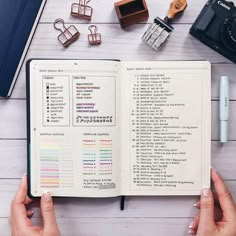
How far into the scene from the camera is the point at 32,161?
77 centimetres

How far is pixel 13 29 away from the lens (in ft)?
2.50

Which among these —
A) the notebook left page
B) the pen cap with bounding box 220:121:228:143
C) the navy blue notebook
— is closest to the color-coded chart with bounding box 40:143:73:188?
the notebook left page

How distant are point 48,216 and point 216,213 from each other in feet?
1.00

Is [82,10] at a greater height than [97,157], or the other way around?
[82,10]

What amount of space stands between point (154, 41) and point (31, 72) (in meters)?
0.23

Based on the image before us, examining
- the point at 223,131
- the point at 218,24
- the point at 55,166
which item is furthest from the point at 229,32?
the point at 55,166

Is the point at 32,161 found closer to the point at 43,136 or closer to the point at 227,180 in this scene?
the point at 43,136

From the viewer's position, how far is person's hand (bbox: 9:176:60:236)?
738 mm

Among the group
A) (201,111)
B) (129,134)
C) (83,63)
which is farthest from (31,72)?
(201,111)

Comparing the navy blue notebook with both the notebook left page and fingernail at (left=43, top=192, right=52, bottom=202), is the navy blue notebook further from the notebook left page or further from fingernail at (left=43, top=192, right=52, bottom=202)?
fingernail at (left=43, top=192, right=52, bottom=202)

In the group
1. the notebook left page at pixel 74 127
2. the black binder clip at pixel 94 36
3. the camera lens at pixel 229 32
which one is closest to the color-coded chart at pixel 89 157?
the notebook left page at pixel 74 127

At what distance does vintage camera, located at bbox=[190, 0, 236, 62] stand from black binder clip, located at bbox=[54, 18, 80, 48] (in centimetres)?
21

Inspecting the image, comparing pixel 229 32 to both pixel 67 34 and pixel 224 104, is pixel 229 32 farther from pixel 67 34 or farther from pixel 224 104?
pixel 67 34

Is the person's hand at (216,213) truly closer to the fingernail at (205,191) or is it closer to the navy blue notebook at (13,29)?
the fingernail at (205,191)
